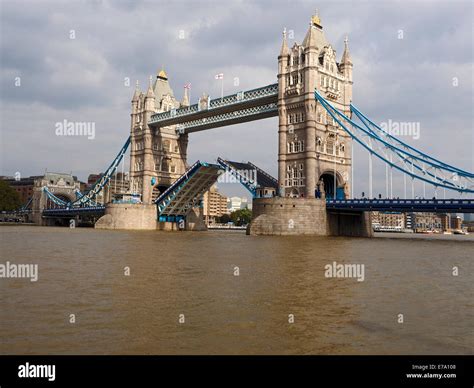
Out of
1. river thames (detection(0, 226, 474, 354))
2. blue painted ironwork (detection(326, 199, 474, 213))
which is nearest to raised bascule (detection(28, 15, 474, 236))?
blue painted ironwork (detection(326, 199, 474, 213))

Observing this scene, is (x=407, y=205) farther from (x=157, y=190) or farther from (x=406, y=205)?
(x=157, y=190)

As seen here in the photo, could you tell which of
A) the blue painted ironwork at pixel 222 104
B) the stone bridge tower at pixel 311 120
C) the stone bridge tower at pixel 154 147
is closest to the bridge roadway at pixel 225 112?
the blue painted ironwork at pixel 222 104

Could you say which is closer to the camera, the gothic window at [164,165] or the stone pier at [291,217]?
the stone pier at [291,217]

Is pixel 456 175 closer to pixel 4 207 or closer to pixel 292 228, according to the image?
pixel 292 228

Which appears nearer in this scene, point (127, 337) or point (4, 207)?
point (127, 337)

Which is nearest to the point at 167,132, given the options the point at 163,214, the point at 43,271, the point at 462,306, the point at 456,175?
the point at 163,214

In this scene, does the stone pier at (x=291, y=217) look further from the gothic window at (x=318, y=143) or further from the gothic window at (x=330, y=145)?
the gothic window at (x=330, y=145)
